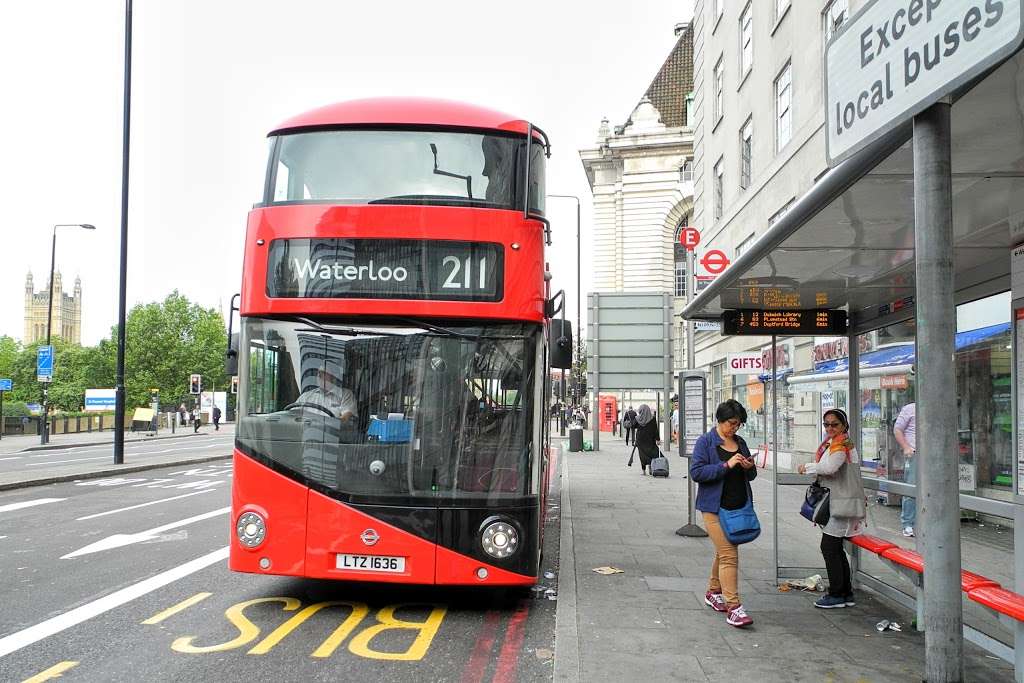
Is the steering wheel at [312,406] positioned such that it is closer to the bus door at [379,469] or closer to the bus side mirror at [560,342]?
the bus door at [379,469]

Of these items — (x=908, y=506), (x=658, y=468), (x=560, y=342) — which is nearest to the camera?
(x=908, y=506)

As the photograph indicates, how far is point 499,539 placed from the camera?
6.33 metres

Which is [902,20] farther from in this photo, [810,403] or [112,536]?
[810,403]

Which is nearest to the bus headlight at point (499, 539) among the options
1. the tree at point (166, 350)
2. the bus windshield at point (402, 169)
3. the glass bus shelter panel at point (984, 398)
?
the bus windshield at point (402, 169)

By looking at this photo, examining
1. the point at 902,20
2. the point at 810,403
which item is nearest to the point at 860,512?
the point at 902,20

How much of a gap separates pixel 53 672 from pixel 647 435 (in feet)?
53.2

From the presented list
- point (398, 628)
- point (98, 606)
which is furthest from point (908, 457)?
point (98, 606)

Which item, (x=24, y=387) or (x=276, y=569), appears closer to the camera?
(x=276, y=569)

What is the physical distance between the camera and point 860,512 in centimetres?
662

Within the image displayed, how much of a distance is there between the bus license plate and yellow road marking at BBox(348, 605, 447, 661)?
1.36ft

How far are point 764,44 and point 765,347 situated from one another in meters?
8.10

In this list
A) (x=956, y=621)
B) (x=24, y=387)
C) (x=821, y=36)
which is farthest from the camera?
(x=24, y=387)

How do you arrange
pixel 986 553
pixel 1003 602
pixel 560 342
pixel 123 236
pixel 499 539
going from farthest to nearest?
1. pixel 123 236
2. pixel 560 342
3. pixel 499 539
4. pixel 986 553
5. pixel 1003 602

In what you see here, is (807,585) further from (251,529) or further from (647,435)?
(647,435)
